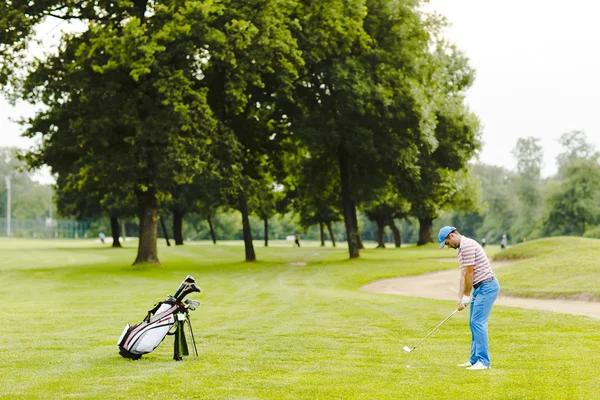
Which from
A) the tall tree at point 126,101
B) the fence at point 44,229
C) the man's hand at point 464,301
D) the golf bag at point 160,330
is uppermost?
the tall tree at point 126,101

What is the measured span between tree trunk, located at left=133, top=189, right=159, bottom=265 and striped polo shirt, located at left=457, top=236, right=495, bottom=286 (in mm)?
29595

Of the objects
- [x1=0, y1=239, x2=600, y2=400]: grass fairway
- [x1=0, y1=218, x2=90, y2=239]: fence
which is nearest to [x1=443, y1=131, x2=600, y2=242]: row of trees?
[x1=0, y1=239, x2=600, y2=400]: grass fairway

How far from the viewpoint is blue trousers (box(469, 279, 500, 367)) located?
10.8m

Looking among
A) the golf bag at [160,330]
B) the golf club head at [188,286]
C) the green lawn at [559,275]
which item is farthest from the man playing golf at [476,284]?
the green lawn at [559,275]

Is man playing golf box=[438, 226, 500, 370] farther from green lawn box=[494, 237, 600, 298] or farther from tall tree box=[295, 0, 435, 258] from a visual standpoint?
tall tree box=[295, 0, 435, 258]

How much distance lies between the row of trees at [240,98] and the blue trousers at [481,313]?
78.1 ft

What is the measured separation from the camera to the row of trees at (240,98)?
1340 inches

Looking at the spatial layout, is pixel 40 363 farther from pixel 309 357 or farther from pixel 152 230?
pixel 152 230

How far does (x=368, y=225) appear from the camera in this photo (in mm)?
164125

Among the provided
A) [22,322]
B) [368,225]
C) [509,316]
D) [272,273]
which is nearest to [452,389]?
[509,316]

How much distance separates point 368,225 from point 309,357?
501 ft

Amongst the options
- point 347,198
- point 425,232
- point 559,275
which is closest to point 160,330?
point 559,275

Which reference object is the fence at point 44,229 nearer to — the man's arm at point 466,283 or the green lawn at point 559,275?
the green lawn at point 559,275

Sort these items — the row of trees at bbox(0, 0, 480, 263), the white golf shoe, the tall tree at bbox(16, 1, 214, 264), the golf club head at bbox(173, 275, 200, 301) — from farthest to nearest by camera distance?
the row of trees at bbox(0, 0, 480, 263) → the tall tree at bbox(16, 1, 214, 264) → the golf club head at bbox(173, 275, 200, 301) → the white golf shoe
